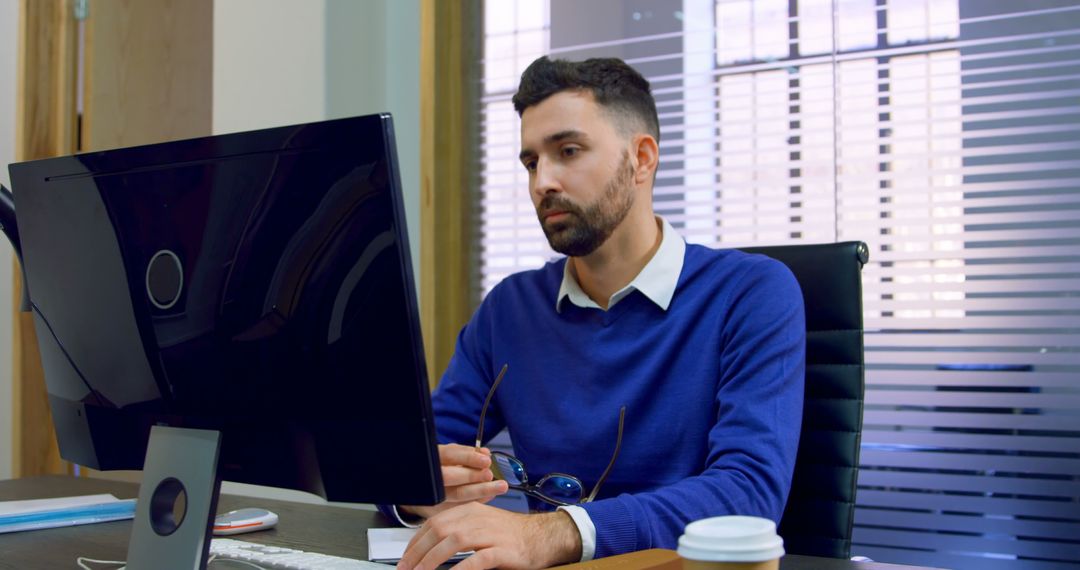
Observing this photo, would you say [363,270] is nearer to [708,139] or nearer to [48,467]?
[708,139]

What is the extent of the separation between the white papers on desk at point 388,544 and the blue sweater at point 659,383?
0.32m

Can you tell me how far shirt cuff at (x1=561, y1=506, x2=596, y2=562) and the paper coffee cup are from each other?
1.49 feet

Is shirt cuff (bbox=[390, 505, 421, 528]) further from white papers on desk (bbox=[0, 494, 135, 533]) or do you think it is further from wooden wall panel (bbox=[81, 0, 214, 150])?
wooden wall panel (bbox=[81, 0, 214, 150])

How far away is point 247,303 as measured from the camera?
2.71 feet

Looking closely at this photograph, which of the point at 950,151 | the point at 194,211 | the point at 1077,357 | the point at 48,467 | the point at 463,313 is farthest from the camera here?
the point at 48,467

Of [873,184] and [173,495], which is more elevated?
[873,184]

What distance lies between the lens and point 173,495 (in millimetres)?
878

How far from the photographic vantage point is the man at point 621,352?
47.1 inches

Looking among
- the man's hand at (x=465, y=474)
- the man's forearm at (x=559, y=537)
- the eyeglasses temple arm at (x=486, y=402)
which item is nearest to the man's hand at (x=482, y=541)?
the man's forearm at (x=559, y=537)

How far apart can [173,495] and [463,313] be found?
183 cm

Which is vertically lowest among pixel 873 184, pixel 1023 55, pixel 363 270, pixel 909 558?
pixel 909 558

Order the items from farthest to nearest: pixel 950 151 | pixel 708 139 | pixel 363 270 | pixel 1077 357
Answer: pixel 708 139, pixel 950 151, pixel 1077 357, pixel 363 270

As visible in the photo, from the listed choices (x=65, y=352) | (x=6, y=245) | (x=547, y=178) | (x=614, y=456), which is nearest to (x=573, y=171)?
(x=547, y=178)

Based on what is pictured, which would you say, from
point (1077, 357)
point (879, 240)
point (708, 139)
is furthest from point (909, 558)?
point (708, 139)
